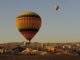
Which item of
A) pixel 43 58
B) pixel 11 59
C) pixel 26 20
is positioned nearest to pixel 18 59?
pixel 11 59

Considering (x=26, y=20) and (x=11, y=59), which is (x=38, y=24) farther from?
(x=11, y=59)

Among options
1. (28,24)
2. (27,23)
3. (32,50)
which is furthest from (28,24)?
(32,50)

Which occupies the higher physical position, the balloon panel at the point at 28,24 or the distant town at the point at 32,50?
the balloon panel at the point at 28,24

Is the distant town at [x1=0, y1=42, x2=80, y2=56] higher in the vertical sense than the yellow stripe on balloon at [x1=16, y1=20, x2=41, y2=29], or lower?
lower

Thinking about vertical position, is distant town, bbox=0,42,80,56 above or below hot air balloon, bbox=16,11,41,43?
below

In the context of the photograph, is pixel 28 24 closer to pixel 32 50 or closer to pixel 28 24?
pixel 28 24

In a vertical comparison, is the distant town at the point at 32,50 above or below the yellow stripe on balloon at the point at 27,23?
below

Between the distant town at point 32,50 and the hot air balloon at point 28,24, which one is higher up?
the hot air balloon at point 28,24

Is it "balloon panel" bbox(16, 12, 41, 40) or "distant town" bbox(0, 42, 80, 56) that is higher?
"balloon panel" bbox(16, 12, 41, 40)
